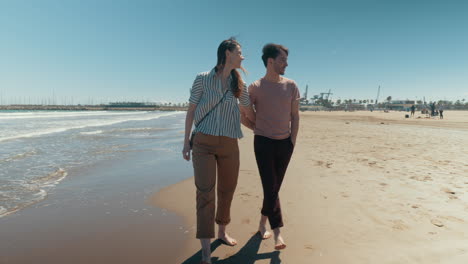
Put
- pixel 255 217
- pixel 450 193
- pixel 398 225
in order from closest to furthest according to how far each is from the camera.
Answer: pixel 398 225
pixel 255 217
pixel 450 193

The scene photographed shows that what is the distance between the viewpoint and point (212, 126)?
2.26 metres

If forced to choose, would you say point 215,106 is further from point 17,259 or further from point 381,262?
point 17,259

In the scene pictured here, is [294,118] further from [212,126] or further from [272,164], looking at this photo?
[212,126]

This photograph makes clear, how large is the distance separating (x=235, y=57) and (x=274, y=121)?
0.74m

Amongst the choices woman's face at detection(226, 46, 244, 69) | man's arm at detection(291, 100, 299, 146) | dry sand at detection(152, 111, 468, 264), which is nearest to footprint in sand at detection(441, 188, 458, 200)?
dry sand at detection(152, 111, 468, 264)

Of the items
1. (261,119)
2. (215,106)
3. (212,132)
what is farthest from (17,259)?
(261,119)

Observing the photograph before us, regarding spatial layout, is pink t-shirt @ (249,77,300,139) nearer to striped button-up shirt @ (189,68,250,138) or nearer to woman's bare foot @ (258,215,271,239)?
striped button-up shirt @ (189,68,250,138)

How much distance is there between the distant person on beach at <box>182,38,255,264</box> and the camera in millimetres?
2264

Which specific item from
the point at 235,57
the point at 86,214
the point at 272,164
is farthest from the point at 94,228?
the point at 235,57

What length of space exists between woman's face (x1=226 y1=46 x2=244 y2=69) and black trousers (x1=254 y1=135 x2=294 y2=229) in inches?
30.2

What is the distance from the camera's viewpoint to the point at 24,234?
2779mm

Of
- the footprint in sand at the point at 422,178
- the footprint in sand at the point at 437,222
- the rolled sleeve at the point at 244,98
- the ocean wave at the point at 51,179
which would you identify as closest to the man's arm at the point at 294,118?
the rolled sleeve at the point at 244,98

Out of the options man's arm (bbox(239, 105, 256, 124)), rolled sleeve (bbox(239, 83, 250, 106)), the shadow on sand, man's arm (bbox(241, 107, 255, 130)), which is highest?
rolled sleeve (bbox(239, 83, 250, 106))

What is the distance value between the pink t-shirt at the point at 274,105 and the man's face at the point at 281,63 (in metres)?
0.12
